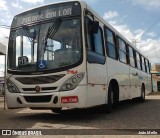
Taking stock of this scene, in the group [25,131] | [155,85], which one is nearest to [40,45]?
[25,131]

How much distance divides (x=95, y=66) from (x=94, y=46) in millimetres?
617

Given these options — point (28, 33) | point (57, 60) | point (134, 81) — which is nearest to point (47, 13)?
point (28, 33)

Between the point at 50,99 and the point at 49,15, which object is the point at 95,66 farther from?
the point at 49,15

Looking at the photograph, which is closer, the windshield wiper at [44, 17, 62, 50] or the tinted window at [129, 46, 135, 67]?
the windshield wiper at [44, 17, 62, 50]

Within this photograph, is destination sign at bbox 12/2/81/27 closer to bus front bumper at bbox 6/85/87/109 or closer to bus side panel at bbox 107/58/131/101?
bus front bumper at bbox 6/85/87/109

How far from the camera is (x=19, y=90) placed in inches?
358

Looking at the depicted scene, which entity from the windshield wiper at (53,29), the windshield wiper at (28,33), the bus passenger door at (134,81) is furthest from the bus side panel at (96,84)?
the bus passenger door at (134,81)

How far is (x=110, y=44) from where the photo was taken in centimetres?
1151

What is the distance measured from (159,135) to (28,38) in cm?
469

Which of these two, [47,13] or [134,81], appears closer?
[47,13]

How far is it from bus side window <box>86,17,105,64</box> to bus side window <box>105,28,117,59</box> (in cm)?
64

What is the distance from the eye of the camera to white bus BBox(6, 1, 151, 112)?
8508 mm

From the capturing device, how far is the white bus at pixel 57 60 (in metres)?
8.51

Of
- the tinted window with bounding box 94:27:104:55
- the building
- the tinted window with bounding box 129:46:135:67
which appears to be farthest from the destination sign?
the building
